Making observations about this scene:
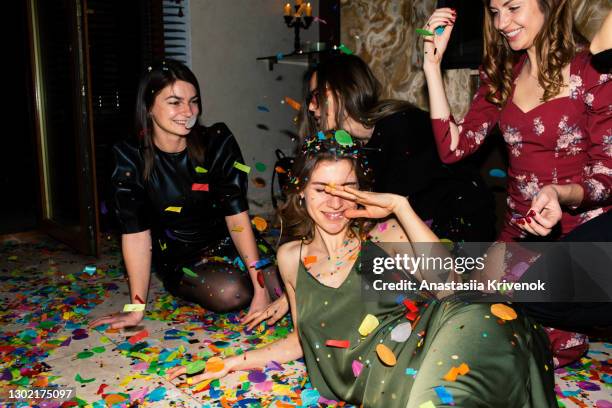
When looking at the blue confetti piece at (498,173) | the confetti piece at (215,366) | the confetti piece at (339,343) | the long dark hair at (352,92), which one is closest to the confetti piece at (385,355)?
the confetti piece at (339,343)

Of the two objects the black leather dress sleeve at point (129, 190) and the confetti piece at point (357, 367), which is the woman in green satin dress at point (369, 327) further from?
the black leather dress sleeve at point (129, 190)

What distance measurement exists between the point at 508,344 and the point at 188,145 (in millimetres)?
1786

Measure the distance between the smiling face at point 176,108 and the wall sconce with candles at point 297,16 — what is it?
2.65m

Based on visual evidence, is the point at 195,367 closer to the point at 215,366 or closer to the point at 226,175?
the point at 215,366

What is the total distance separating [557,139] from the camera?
196 centimetres

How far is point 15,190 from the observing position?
6.35 meters

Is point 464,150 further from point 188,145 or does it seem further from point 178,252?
point 178,252

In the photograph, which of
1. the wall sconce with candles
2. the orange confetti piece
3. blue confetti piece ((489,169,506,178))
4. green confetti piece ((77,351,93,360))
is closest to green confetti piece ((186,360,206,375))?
green confetti piece ((77,351,93,360))

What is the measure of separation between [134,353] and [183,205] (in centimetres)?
73

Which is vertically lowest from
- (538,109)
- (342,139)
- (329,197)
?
(329,197)

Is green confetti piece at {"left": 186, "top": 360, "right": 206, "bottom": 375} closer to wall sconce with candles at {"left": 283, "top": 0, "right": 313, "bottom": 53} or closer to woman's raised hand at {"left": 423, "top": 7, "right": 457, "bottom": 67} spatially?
woman's raised hand at {"left": 423, "top": 7, "right": 457, "bottom": 67}

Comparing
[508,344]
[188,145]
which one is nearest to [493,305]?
[508,344]

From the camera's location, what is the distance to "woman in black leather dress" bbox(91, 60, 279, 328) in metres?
2.49

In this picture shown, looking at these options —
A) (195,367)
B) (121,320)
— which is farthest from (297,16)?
(195,367)
